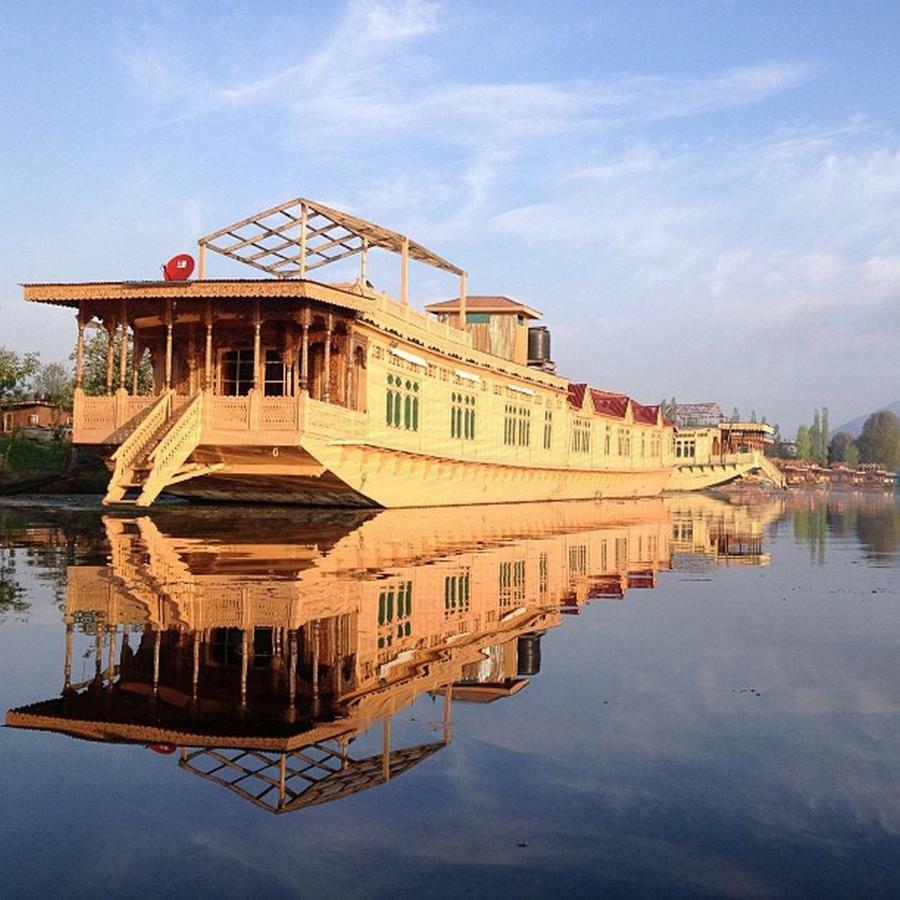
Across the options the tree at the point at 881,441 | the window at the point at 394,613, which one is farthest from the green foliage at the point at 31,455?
the tree at the point at 881,441

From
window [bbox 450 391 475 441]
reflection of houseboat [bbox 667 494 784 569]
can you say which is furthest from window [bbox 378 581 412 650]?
window [bbox 450 391 475 441]

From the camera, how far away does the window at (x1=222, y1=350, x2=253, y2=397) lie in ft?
87.9

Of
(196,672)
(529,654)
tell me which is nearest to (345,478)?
(529,654)

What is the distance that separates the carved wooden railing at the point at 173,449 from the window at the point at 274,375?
4495 millimetres

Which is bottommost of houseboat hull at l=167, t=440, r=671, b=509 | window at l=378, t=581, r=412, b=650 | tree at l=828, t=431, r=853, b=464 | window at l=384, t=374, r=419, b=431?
window at l=378, t=581, r=412, b=650

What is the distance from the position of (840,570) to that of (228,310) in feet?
52.8

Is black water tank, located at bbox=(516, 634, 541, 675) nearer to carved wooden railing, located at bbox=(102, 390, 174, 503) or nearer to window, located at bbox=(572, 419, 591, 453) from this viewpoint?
carved wooden railing, located at bbox=(102, 390, 174, 503)

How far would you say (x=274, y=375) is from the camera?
2706cm

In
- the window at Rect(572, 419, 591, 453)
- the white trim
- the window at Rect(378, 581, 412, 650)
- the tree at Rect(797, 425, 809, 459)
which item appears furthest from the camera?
the tree at Rect(797, 425, 809, 459)

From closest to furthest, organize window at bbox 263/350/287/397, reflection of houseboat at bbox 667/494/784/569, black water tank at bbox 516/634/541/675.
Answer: black water tank at bbox 516/634/541/675 < reflection of houseboat at bbox 667/494/784/569 < window at bbox 263/350/287/397

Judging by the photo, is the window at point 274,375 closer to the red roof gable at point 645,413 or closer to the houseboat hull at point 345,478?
the houseboat hull at point 345,478

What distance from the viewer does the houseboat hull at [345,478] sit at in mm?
23438

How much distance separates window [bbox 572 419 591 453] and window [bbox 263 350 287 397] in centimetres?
1914

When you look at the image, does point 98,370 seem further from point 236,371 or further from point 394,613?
point 394,613
